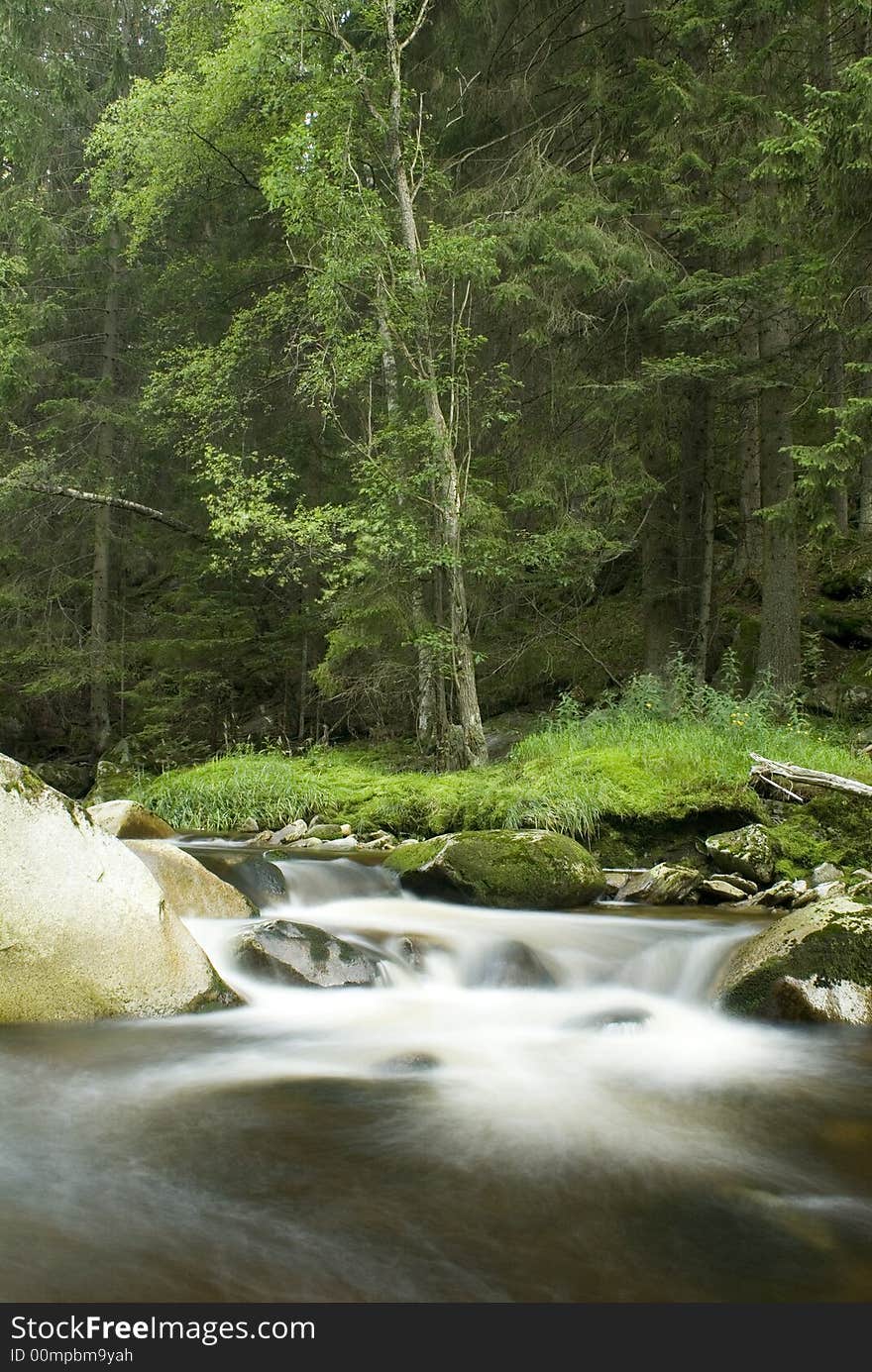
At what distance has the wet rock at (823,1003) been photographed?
486 centimetres

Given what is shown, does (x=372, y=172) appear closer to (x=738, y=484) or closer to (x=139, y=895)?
(x=738, y=484)

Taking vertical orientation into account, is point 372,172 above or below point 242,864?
above

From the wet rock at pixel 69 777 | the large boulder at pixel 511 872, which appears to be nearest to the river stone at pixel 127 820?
the large boulder at pixel 511 872

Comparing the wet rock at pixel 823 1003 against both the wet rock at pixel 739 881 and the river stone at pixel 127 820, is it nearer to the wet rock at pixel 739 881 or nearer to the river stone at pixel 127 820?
the wet rock at pixel 739 881

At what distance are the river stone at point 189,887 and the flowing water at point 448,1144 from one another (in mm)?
448

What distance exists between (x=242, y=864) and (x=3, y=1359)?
5.59m

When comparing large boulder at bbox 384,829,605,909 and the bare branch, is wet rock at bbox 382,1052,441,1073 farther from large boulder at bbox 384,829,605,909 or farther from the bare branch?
the bare branch

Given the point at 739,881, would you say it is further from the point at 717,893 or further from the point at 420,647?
the point at 420,647

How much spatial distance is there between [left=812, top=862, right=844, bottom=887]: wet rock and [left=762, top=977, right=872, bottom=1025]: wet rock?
2455mm

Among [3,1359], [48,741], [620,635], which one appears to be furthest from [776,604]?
[48,741]

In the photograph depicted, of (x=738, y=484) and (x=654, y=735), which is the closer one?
(x=654, y=735)

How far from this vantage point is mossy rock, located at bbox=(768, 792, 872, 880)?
7.59 m

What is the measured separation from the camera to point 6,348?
15.4m

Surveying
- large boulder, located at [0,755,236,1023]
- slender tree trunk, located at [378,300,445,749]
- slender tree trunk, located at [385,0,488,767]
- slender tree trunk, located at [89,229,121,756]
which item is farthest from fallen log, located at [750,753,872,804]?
slender tree trunk, located at [89,229,121,756]
